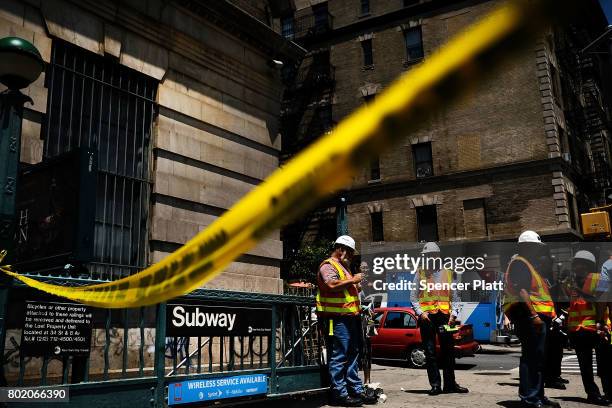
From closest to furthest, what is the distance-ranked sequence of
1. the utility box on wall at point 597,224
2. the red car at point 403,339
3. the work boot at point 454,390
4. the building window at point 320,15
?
the work boot at point 454,390
the utility box on wall at point 597,224
the red car at point 403,339
the building window at point 320,15

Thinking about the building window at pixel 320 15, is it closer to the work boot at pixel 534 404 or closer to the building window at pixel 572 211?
the building window at pixel 572 211

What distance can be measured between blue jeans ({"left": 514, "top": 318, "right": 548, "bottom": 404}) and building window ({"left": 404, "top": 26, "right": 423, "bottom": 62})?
94.0 ft

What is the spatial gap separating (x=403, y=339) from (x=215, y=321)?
10.3m

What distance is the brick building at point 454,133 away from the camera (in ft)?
95.2

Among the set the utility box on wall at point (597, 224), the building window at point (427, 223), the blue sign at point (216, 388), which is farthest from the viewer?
the building window at point (427, 223)

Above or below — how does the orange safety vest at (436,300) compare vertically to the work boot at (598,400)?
above

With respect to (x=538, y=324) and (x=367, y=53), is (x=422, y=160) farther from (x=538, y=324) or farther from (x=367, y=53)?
(x=538, y=324)

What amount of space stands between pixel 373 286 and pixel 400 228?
812 centimetres

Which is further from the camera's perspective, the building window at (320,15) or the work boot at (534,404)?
the building window at (320,15)

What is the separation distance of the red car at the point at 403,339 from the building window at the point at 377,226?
17.0 meters

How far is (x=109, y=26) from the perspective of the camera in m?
9.96

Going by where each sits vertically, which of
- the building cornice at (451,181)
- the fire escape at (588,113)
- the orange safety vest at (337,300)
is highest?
the fire escape at (588,113)

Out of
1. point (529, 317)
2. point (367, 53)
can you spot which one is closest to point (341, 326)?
point (529, 317)

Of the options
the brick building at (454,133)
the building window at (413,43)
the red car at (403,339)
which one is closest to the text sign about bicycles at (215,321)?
the red car at (403,339)
